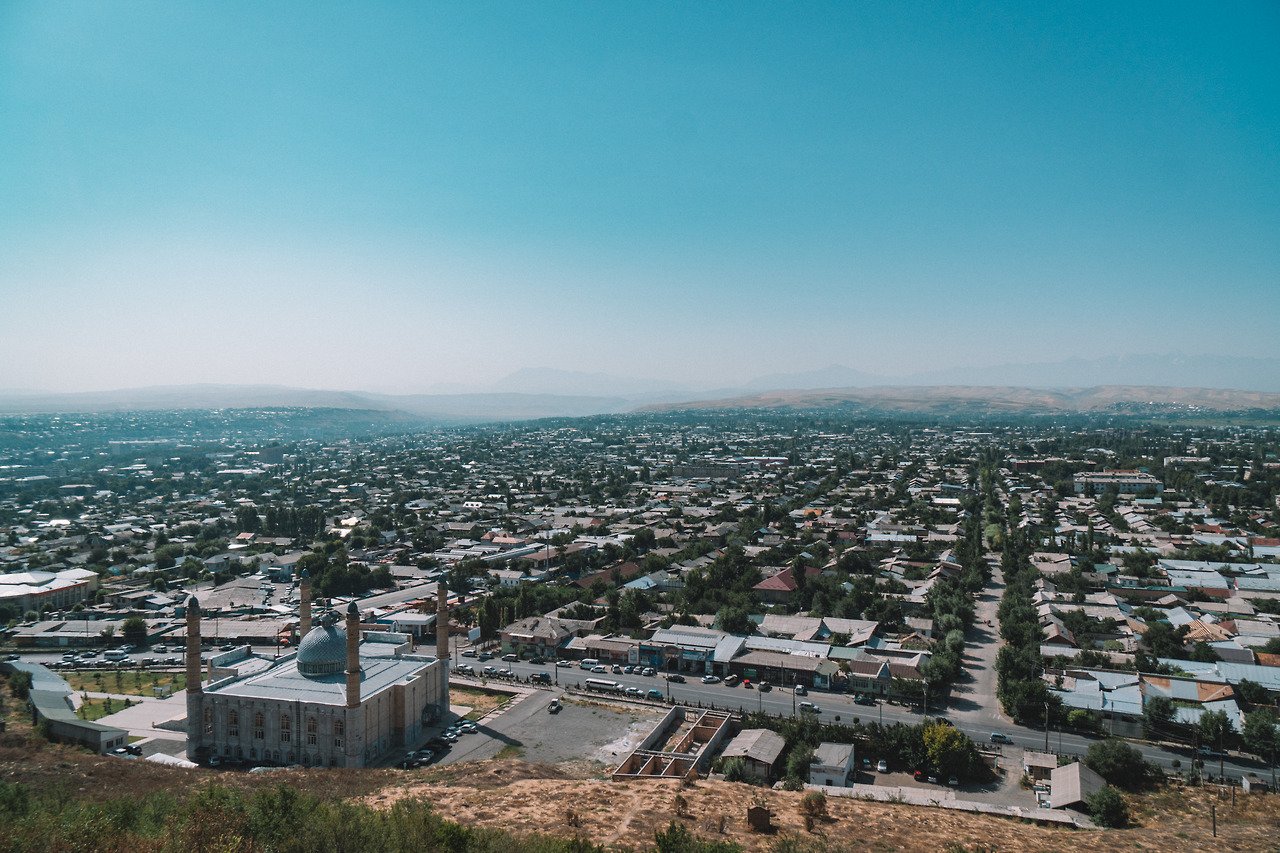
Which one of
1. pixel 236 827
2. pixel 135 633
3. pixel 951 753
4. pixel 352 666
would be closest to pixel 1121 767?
pixel 951 753

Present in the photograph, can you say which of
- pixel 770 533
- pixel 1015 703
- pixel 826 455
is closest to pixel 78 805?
pixel 1015 703

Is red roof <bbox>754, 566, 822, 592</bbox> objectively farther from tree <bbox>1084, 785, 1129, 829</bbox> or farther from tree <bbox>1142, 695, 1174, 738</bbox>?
tree <bbox>1084, 785, 1129, 829</bbox>

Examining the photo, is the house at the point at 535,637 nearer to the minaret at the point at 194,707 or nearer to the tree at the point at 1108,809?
the minaret at the point at 194,707

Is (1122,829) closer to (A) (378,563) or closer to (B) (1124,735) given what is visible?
(B) (1124,735)

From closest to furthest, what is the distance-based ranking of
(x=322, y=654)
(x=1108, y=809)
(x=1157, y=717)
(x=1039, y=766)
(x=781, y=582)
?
(x=1108, y=809) < (x=1039, y=766) < (x=322, y=654) < (x=1157, y=717) < (x=781, y=582)

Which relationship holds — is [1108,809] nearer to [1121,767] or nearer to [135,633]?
[1121,767]

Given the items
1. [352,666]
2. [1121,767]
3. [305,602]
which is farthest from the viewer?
[305,602]
